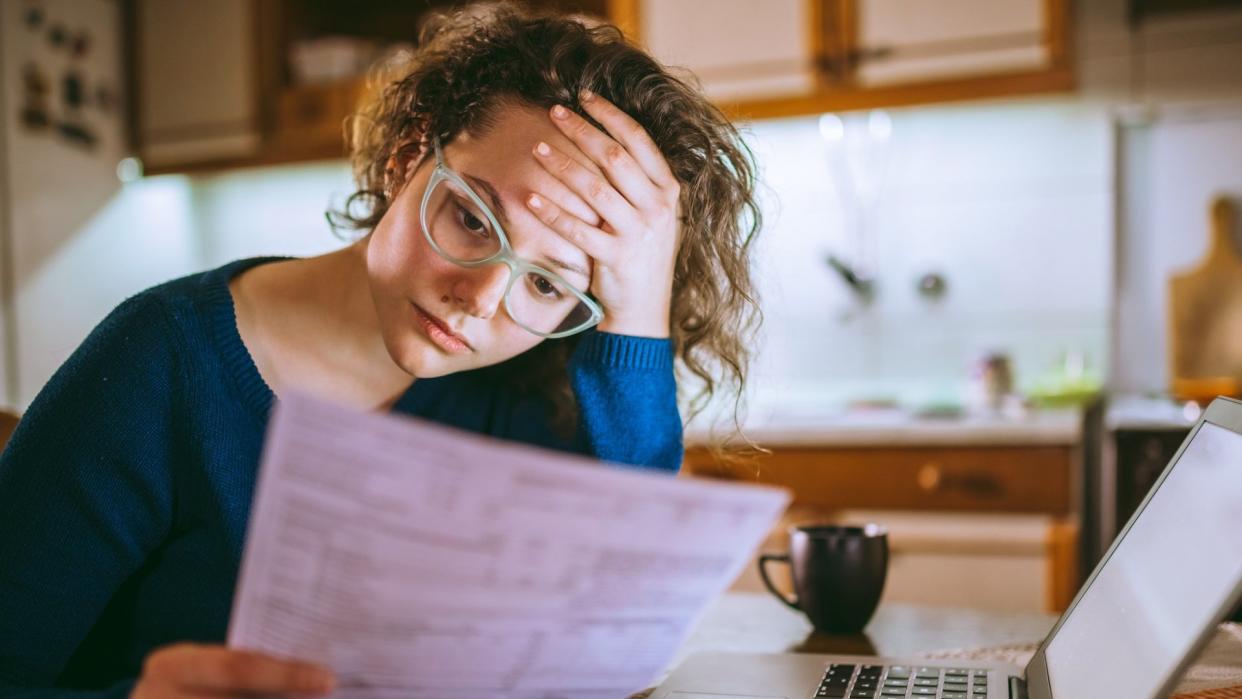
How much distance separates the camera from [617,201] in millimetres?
865

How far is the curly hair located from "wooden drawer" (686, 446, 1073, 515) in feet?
2.68

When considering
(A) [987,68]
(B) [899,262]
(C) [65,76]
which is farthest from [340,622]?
(C) [65,76]

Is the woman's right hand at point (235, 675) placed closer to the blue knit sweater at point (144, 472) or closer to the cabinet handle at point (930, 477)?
the blue knit sweater at point (144, 472)

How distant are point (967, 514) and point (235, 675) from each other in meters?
1.78

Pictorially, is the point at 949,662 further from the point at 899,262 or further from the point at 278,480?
the point at 899,262

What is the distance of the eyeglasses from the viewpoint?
0.82 meters

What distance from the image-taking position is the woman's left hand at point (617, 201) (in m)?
0.84

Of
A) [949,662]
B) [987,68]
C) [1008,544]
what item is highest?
[987,68]

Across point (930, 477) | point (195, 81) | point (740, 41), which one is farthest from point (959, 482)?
point (195, 81)

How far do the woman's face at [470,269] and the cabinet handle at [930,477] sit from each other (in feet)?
4.40

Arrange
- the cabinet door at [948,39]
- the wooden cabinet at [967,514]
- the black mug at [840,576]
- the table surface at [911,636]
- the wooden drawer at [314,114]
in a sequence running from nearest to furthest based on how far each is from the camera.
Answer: the table surface at [911,636] < the black mug at [840,576] < the wooden cabinet at [967,514] < the cabinet door at [948,39] < the wooden drawer at [314,114]

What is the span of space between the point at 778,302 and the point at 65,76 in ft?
6.41

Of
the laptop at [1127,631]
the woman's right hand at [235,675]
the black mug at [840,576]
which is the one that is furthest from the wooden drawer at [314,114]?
the woman's right hand at [235,675]

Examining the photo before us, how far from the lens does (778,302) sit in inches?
104
